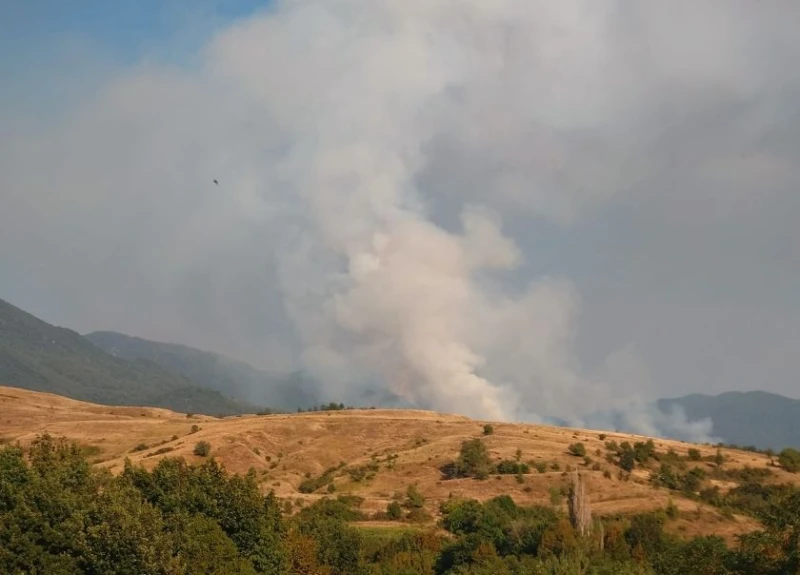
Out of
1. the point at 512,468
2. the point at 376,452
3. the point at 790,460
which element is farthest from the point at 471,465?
the point at 790,460

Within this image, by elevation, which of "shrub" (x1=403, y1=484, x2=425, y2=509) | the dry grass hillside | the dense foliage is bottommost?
the dense foliage

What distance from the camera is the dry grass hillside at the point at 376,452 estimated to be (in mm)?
76625

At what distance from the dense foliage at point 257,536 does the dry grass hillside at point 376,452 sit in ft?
31.1

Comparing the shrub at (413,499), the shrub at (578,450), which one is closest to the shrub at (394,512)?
the shrub at (413,499)

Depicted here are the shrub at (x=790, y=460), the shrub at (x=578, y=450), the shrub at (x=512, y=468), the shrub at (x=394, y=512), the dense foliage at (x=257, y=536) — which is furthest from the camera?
the shrub at (x=578, y=450)

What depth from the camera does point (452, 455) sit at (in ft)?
302

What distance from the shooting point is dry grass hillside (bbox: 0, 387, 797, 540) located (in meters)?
76.6

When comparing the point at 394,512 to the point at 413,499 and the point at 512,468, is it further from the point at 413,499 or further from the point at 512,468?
the point at 512,468

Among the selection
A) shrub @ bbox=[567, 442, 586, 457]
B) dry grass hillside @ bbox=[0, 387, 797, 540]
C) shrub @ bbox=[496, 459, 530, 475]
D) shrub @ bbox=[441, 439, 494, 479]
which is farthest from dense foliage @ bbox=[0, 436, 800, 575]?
shrub @ bbox=[567, 442, 586, 457]

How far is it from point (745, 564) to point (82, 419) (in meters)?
112

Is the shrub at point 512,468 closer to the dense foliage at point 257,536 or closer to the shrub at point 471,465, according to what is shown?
the shrub at point 471,465

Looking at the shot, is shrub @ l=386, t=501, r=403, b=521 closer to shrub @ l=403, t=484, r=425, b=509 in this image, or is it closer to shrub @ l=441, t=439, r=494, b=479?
shrub @ l=403, t=484, r=425, b=509

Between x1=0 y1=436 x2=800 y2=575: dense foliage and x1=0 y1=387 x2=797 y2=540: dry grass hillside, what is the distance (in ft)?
31.1

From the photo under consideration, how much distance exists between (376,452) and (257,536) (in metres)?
58.6
